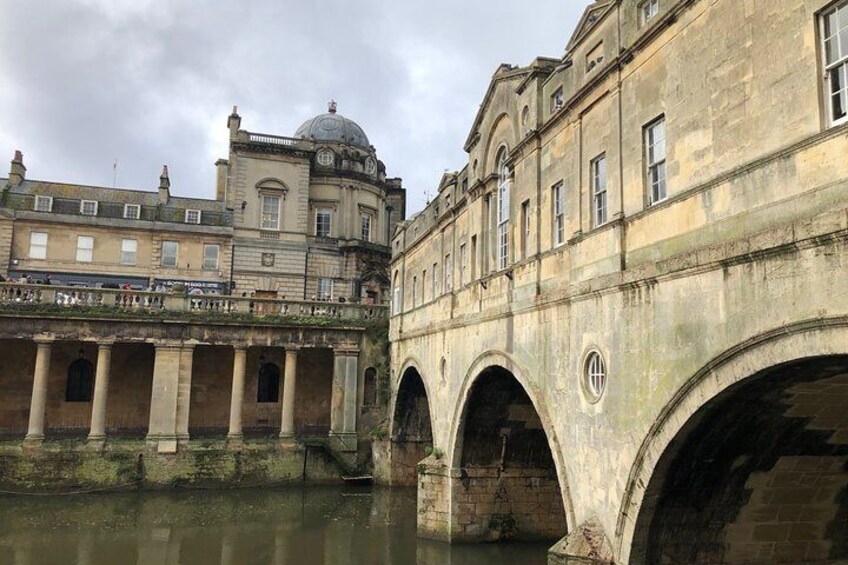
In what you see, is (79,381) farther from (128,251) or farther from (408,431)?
(408,431)

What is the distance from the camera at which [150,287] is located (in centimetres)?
3500

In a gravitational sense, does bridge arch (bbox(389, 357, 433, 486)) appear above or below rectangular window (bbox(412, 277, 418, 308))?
below

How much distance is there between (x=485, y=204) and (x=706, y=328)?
967cm

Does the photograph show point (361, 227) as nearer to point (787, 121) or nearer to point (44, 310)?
point (44, 310)

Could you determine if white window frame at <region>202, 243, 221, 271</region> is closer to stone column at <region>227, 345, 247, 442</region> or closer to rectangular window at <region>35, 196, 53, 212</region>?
rectangular window at <region>35, 196, 53, 212</region>

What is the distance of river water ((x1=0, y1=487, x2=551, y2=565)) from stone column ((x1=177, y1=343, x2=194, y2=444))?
8.03ft

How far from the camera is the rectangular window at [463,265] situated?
1831 centimetres

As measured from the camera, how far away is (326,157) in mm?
39125

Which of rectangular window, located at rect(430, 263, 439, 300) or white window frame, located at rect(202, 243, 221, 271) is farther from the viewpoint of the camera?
white window frame, located at rect(202, 243, 221, 271)

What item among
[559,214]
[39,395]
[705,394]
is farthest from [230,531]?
[705,394]

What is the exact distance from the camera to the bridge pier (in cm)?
1748

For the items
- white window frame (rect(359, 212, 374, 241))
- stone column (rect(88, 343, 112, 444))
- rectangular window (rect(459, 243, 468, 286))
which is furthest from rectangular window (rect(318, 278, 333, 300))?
rectangular window (rect(459, 243, 468, 286))

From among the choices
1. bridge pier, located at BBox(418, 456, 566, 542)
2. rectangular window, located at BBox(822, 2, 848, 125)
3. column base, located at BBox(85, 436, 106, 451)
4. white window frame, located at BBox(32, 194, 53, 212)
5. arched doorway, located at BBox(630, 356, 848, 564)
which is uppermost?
white window frame, located at BBox(32, 194, 53, 212)

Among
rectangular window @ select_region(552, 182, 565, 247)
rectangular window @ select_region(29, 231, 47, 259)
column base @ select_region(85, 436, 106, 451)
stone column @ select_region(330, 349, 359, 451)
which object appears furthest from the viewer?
rectangular window @ select_region(29, 231, 47, 259)
